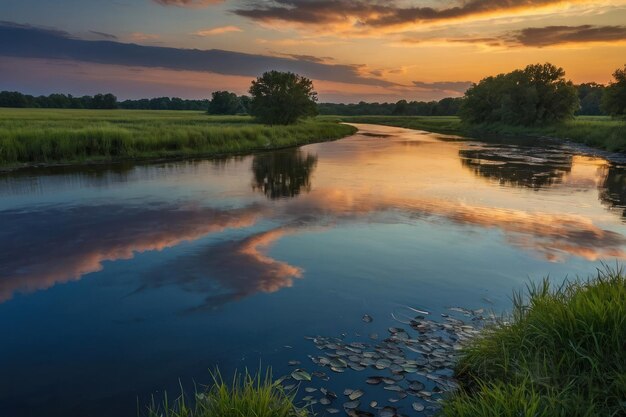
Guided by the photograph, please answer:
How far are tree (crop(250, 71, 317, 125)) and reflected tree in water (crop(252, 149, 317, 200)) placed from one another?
30203 millimetres

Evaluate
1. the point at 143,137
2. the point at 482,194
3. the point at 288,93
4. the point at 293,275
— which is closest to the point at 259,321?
the point at 293,275

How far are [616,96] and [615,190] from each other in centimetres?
2969

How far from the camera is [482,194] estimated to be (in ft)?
59.0

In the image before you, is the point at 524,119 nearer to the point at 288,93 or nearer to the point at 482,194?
the point at 288,93

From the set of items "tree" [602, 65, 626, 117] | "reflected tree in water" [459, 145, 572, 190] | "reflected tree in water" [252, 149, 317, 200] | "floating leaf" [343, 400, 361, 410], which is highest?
"tree" [602, 65, 626, 117]

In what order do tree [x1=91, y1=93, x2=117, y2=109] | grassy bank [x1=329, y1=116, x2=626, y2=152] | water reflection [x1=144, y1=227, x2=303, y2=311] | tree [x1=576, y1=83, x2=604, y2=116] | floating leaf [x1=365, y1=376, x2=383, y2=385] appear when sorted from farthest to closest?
tree [x1=91, y1=93, x2=117, y2=109]
tree [x1=576, y1=83, x2=604, y2=116]
grassy bank [x1=329, y1=116, x2=626, y2=152]
water reflection [x1=144, y1=227, x2=303, y2=311]
floating leaf [x1=365, y1=376, x2=383, y2=385]

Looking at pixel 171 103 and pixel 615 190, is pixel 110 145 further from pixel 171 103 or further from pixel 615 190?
pixel 171 103

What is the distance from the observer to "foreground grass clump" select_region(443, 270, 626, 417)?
3.95 meters

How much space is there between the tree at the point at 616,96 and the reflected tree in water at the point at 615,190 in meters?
21.1

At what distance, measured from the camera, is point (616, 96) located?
41781mm

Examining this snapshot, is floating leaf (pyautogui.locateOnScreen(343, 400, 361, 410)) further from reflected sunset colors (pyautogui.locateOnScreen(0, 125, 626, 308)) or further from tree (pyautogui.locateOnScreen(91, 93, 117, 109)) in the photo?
tree (pyautogui.locateOnScreen(91, 93, 117, 109))

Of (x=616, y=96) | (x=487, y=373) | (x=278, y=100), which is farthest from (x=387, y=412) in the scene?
(x=278, y=100)

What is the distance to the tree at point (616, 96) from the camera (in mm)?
41469

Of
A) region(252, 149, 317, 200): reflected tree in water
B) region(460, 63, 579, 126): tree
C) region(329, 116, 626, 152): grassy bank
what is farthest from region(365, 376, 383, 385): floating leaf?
region(460, 63, 579, 126): tree
